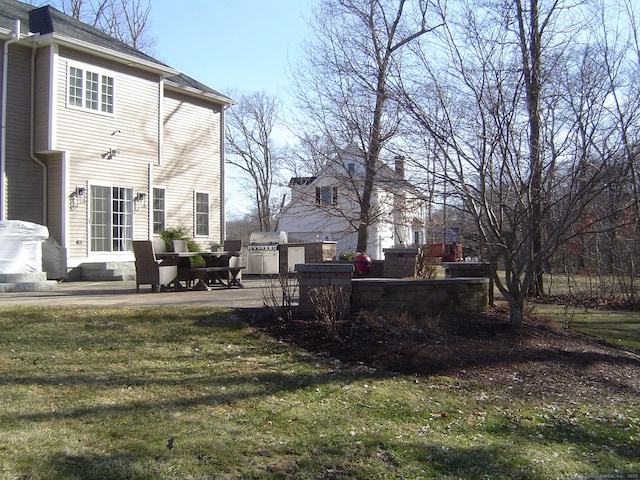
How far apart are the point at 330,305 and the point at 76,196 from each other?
9.75 meters

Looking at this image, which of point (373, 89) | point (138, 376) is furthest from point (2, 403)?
point (373, 89)

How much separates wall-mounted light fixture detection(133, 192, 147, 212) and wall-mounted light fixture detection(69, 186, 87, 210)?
1621mm

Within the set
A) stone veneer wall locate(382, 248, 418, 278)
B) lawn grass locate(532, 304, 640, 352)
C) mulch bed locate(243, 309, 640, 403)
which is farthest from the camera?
stone veneer wall locate(382, 248, 418, 278)

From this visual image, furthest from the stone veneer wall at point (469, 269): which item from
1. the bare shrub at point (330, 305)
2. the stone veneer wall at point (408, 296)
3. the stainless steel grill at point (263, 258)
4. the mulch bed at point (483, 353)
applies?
the stainless steel grill at point (263, 258)

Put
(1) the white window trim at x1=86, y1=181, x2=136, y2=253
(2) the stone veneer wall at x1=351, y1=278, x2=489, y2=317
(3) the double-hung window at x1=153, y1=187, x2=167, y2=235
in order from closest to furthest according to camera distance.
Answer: (2) the stone veneer wall at x1=351, y1=278, x2=489, y2=317
(1) the white window trim at x1=86, y1=181, x2=136, y2=253
(3) the double-hung window at x1=153, y1=187, x2=167, y2=235

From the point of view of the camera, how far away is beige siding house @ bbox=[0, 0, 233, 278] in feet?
46.0

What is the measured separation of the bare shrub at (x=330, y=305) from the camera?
6820 millimetres

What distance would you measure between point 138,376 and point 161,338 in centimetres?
124

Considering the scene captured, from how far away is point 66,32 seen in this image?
14531 mm

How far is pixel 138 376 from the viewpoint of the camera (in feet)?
17.4

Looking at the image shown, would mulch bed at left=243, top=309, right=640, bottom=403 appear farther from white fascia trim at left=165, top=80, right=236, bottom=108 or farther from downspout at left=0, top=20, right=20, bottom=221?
white fascia trim at left=165, top=80, right=236, bottom=108

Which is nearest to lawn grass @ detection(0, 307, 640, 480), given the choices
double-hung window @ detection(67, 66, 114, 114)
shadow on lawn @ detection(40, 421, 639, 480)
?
shadow on lawn @ detection(40, 421, 639, 480)

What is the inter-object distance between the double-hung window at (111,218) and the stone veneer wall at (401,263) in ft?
22.8

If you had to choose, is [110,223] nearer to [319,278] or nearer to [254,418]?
[319,278]
